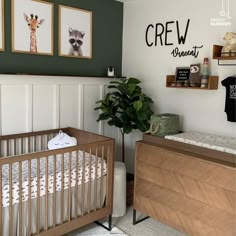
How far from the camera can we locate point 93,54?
10.8 ft

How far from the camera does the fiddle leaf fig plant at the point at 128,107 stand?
2945 millimetres

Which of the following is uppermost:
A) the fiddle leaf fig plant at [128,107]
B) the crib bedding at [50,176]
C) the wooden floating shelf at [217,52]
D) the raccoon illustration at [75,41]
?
the raccoon illustration at [75,41]

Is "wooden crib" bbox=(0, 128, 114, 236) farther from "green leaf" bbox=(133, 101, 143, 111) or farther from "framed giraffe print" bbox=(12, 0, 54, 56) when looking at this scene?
"framed giraffe print" bbox=(12, 0, 54, 56)

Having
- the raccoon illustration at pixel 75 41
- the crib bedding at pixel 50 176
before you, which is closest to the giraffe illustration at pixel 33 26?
the raccoon illustration at pixel 75 41

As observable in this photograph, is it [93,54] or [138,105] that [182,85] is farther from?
[93,54]

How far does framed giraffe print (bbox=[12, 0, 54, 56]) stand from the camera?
8.63ft

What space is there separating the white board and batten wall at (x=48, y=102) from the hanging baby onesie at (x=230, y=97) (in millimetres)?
1420

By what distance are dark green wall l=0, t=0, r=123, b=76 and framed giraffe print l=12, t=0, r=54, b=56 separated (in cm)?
5

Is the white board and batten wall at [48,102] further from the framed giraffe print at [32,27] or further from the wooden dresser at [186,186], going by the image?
the wooden dresser at [186,186]

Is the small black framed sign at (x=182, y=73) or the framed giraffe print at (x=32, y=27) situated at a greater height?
the framed giraffe print at (x=32, y=27)

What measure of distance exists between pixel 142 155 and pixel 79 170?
0.58m

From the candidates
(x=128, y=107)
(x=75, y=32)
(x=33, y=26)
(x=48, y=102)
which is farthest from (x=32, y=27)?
(x=128, y=107)

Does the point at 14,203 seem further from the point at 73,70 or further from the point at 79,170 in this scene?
the point at 73,70

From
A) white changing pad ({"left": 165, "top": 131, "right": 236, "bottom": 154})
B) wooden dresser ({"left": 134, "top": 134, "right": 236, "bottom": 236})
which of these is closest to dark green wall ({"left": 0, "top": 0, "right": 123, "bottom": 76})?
wooden dresser ({"left": 134, "top": 134, "right": 236, "bottom": 236})
